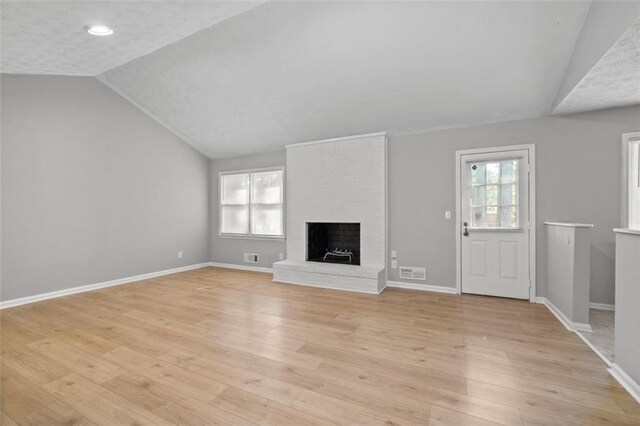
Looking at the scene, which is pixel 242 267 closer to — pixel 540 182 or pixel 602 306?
pixel 540 182

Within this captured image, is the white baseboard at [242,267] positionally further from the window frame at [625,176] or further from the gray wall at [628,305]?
the window frame at [625,176]

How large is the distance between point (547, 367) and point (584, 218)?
2343 millimetres

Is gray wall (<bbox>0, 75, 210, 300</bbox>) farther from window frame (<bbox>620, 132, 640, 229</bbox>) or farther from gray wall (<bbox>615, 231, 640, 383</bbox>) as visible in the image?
window frame (<bbox>620, 132, 640, 229</bbox>)

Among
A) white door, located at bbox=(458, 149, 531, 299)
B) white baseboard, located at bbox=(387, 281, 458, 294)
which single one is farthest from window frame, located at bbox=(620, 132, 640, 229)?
white baseboard, located at bbox=(387, 281, 458, 294)

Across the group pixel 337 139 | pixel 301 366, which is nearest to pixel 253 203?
pixel 337 139

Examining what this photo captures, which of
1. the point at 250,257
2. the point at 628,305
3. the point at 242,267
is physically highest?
the point at 628,305

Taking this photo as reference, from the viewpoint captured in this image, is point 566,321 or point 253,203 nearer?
point 566,321

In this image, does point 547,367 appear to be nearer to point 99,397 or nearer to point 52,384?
point 99,397

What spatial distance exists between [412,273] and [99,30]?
15.2ft

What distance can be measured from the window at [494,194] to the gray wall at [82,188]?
17.6 feet

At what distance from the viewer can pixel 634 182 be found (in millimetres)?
3365

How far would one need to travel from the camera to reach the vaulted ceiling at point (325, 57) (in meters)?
2.56

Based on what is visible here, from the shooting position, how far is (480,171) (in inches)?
163

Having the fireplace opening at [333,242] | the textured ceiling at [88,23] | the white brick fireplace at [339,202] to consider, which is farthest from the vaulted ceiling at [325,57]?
the fireplace opening at [333,242]
